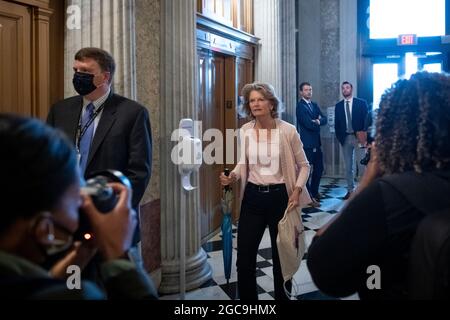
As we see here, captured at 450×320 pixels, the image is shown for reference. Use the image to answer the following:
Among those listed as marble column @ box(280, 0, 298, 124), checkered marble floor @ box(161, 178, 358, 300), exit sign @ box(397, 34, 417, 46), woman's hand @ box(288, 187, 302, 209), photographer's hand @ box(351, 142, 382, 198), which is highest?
exit sign @ box(397, 34, 417, 46)

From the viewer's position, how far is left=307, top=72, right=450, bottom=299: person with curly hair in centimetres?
123

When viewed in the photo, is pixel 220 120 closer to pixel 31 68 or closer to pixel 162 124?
pixel 162 124

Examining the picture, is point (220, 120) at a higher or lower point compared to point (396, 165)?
higher

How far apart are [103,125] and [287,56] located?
491cm

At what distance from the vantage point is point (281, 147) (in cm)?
302

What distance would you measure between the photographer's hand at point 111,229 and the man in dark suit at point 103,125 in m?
1.27

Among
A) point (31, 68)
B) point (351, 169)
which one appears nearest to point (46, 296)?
point (31, 68)

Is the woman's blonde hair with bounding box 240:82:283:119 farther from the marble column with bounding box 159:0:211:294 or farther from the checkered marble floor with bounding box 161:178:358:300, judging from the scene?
the checkered marble floor with bounding box 161:178:358:300

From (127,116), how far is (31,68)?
31.0 inches

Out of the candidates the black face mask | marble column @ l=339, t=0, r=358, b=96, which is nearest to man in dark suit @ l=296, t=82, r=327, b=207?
marble column @ l=339, t=0, r=358, b=96

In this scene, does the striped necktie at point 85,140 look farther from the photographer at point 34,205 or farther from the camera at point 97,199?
the photographer at point 34,205

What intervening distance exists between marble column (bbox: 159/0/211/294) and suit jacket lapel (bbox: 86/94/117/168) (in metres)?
1.10

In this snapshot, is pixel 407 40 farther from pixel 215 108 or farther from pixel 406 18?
pixel 215 108
